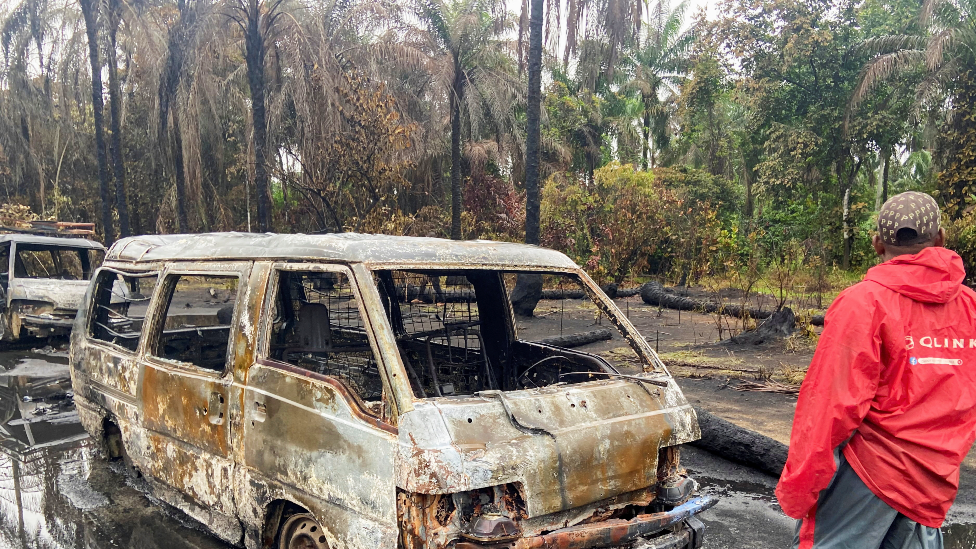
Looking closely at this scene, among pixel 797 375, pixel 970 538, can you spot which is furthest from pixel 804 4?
pixel 970 538

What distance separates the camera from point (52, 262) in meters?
12.6

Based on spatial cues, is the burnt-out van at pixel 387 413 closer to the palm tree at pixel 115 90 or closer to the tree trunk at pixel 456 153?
the tree trunk at pixel 456 153

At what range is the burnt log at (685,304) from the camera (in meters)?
12.5

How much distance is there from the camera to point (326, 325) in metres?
4.20

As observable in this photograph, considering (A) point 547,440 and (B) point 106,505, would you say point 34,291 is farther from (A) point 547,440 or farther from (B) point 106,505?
(A) point 547,440

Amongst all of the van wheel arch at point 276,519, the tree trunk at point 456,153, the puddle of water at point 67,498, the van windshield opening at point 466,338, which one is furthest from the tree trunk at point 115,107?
the van wheel arch at point 276,519

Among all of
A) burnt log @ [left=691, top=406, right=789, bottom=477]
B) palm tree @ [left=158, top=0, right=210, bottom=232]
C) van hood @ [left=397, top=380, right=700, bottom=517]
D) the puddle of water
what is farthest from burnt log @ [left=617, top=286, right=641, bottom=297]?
van hood @ [left=397, top=380, right=700, bottom=517]

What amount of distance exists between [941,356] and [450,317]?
3.02 meters

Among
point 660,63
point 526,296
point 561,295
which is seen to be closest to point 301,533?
point 526,296

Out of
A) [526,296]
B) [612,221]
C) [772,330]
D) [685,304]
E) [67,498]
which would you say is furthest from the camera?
[612,221]

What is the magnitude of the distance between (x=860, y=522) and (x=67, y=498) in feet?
16.2

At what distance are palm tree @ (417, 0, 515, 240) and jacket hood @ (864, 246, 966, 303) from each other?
17.5m

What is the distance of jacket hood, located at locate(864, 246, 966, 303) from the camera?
7.20ft

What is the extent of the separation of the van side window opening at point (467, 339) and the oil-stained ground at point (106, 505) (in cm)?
154
